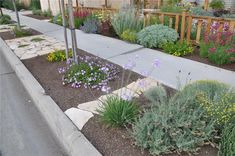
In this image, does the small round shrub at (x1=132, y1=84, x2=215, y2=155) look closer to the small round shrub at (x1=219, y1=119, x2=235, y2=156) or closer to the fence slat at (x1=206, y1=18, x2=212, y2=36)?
the small round shrub at (x1=219, y1=119, x2=235, y2=156)

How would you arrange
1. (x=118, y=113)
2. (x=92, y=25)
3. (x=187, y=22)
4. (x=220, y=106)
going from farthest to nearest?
(x=92, y=25)
(x=187, y=22)
(x=118, y=113)
(x=220, y=106)

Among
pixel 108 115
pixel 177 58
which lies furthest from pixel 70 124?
pixel 177 58

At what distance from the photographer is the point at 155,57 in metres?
5.37

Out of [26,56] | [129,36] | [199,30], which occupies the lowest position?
[26,56]

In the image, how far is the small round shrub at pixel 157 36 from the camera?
19.2 feet

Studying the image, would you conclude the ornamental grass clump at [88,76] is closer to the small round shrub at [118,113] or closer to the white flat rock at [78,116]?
the white flat rock at [78,116]

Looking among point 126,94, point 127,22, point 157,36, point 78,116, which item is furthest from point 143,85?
point 127,22

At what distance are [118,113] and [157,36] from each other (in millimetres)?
3620

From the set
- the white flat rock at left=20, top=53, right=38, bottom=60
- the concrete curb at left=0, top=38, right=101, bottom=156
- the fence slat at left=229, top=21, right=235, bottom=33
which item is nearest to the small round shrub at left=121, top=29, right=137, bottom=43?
the fence slat at left=229, top=21, right=235, bottom=33

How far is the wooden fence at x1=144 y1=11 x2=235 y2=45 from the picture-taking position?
5.14 m

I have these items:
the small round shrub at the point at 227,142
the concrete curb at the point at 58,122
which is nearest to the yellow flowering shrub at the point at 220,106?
the small round shrub at the point at 227,142

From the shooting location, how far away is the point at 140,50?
19.6 feet

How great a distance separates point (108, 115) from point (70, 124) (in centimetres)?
55

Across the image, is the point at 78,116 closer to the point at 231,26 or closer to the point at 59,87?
the point at 59,87
